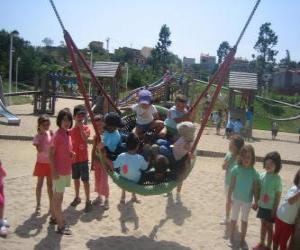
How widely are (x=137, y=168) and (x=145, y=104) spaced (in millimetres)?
1530

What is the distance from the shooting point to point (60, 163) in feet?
15.1

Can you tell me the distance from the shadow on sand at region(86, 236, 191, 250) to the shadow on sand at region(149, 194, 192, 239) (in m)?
0.20

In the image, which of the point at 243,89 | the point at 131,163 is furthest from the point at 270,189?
the point at 243,89

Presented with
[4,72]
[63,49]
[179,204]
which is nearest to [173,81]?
[179,204]

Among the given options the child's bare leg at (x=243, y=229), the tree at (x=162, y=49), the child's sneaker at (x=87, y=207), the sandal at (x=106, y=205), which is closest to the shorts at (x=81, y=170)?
the child's sneaker at (x=87, y=207)

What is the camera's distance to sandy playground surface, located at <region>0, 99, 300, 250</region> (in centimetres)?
452

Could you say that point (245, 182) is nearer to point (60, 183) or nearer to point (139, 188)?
point (139, 188)

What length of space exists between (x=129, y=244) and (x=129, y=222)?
0.75 m

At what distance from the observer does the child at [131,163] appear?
4473mm

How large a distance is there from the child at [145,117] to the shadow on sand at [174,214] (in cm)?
111

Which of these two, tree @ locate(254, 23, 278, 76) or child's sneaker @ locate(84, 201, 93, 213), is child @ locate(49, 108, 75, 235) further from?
tree @ locate(254, 23, 278, 76)

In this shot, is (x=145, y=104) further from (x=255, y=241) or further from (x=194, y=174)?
(x=194, y=174)

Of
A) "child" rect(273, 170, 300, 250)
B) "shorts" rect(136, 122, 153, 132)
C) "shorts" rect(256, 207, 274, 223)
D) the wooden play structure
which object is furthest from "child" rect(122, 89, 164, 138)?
the wooden play structure

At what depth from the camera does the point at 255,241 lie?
4.81 m
